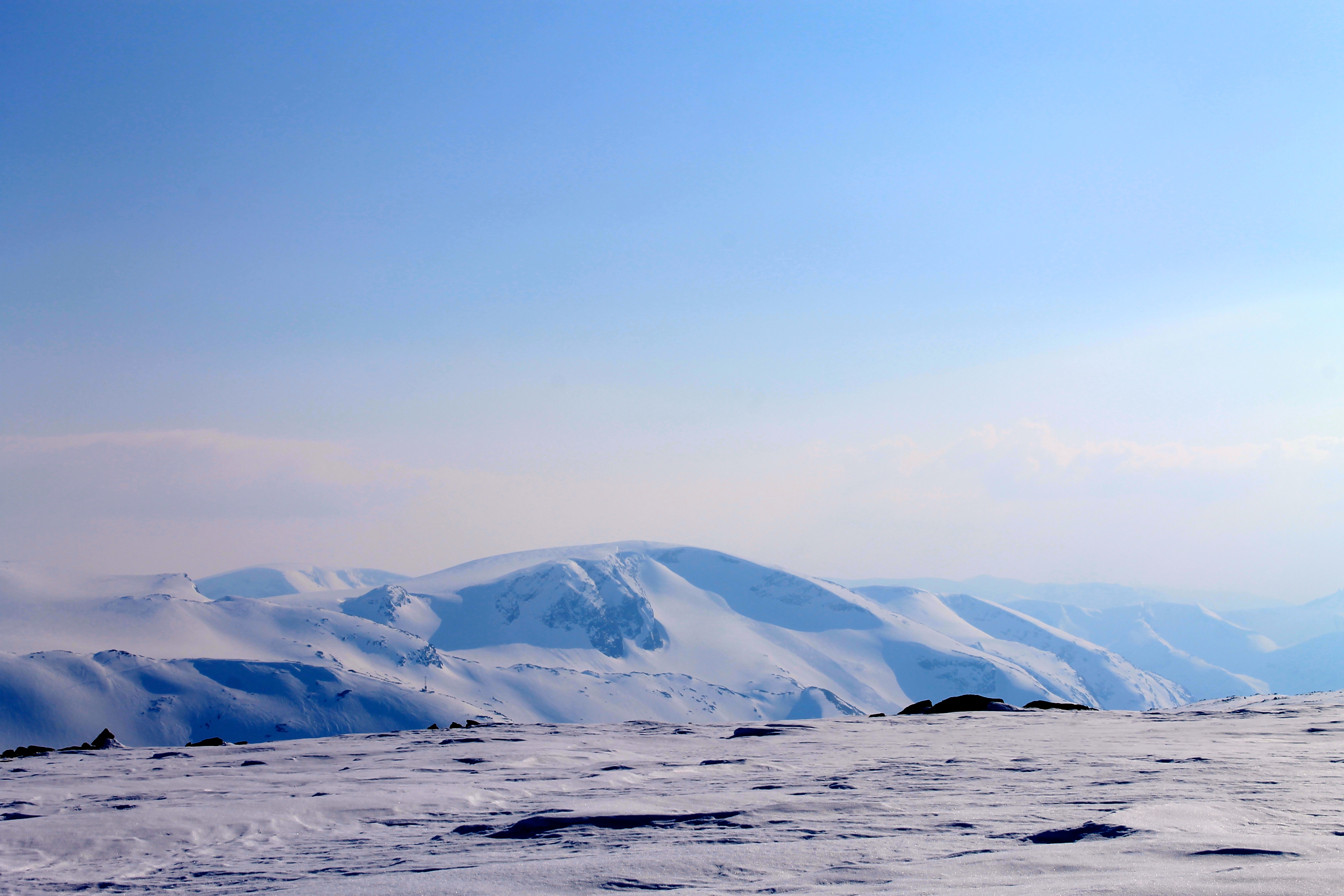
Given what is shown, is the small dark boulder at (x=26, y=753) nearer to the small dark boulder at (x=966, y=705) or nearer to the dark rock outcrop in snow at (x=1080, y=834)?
the dark rock outcrop in snow at (x=1080, y=834)

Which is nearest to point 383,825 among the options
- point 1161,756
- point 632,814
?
point 632,814

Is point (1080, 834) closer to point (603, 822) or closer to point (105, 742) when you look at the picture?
point (603, 822)

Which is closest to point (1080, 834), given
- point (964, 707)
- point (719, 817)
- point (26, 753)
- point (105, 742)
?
point (719, 817)

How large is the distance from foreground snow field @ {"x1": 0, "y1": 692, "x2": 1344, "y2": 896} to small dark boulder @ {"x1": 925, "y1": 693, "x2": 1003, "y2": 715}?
19.6 feet

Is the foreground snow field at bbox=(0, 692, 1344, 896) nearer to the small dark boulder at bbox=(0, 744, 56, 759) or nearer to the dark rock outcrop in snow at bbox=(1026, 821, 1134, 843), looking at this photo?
the dark rock outcrop in snow at bbox=(1026, 821, 1134, 843)

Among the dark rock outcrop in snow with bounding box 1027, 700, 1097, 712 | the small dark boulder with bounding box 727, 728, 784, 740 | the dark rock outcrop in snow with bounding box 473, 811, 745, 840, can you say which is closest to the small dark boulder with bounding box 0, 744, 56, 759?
the small dark boulder with bounding box 727, 728, 784, 740

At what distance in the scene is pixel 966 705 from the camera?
2250 centimetres

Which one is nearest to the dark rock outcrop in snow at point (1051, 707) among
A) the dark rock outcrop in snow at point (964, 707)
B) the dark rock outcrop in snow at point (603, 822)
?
the dark rock outcrop in snow at point (964, 707)

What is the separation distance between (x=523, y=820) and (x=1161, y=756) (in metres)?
8.84

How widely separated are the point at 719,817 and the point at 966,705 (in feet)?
54.4

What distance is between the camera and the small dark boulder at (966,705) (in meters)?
22.1

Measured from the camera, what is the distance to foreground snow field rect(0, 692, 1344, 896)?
551 centimetres

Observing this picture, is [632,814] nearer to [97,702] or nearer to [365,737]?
[365,737]

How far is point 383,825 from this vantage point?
357 inches
